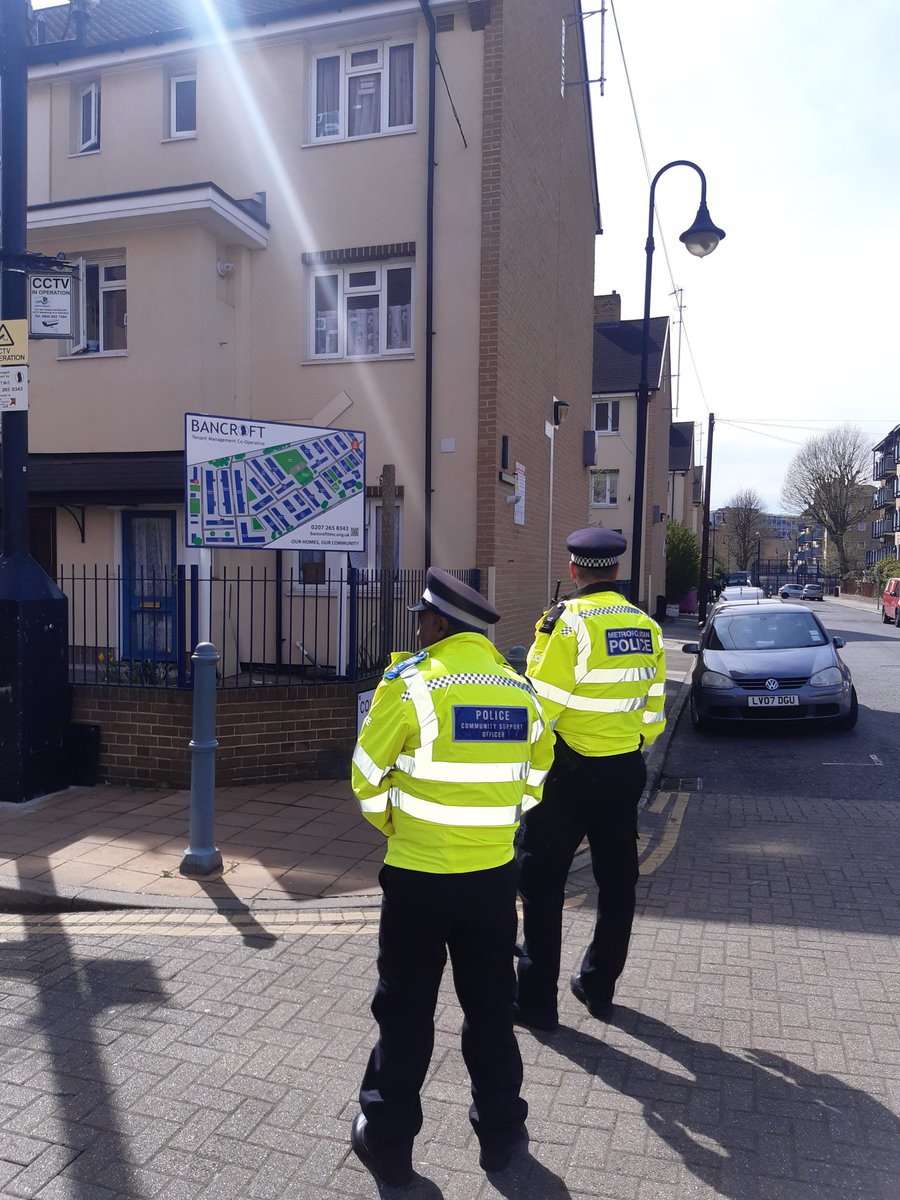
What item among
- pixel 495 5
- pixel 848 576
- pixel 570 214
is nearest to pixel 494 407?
pixel 495 5

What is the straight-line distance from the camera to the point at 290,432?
850 cm

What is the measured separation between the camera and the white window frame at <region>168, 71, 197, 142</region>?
12578mm

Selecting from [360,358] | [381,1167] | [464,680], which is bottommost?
[381,1167]

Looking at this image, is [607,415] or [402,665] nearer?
[402,665]

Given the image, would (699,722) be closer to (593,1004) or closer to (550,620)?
(593,1004)

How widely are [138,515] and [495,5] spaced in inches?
307

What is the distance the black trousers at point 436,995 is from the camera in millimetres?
2764

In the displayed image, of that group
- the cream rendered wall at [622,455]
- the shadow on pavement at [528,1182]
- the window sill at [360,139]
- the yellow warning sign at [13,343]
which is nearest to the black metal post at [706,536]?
the cream rendered wall at [622,455]

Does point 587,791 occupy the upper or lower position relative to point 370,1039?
upper

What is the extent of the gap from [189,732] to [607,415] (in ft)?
88.4

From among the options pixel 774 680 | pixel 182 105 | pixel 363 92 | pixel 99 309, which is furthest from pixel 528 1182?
pixel 182 105

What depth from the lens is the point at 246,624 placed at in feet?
37.7

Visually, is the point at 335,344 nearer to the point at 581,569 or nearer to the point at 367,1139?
the point at 581,569

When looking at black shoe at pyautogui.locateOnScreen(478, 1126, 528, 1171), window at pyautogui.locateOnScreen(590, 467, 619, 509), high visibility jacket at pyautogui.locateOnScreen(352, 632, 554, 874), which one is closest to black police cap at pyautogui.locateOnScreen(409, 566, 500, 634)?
high visibility jacket at pyautogui.locateOnScreen(352, 632, 554, 874)
